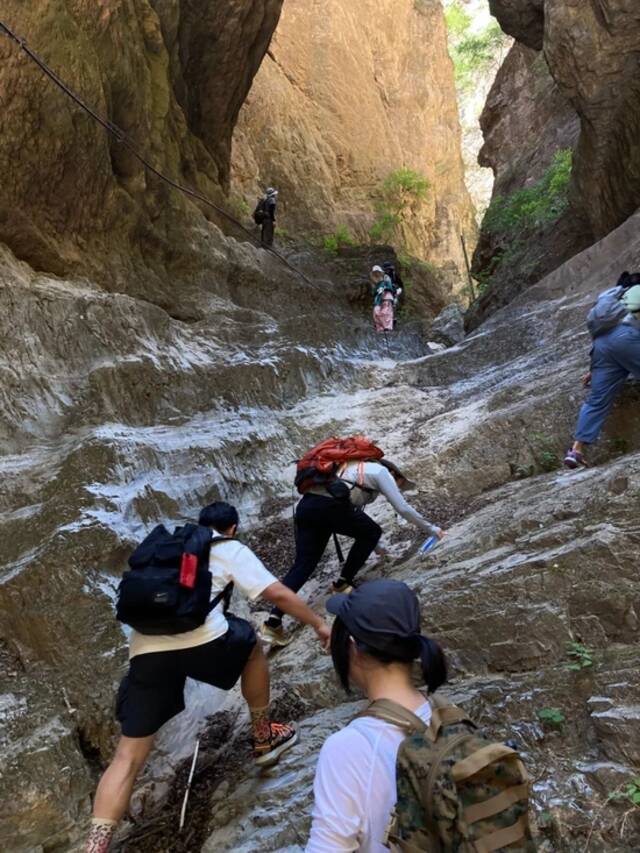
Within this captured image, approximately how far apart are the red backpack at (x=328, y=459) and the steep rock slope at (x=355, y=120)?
1794 cm

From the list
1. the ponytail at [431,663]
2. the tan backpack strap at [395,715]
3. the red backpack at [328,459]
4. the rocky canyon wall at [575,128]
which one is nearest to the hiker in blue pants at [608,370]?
the red backpack at [328,459]

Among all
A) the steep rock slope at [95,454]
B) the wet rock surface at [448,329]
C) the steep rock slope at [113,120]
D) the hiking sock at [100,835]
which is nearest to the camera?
the hiking sock at [100,835]

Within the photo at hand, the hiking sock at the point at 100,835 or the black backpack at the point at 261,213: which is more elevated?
the black backpack at the point at 261,213

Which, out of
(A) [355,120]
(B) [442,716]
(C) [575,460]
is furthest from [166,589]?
(A) [355,120]

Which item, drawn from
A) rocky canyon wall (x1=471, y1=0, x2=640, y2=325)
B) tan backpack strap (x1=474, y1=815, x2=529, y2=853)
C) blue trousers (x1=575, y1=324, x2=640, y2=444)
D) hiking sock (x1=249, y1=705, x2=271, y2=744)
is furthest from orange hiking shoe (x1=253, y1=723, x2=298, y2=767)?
rocky canyon wall (x1=471, y1=0, x2=640, y2=325)

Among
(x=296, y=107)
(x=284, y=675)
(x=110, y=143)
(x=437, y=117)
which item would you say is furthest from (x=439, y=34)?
(x=284, y=675)

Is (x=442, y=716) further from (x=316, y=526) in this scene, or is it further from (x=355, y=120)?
(x=355, y=120)

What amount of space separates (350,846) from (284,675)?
282 cm

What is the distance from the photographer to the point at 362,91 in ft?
91.5

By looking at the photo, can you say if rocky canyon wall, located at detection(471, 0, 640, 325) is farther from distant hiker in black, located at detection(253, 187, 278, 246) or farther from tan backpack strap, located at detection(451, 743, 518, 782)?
tan backpack strap, located at detection(451, 743, 518, 782)

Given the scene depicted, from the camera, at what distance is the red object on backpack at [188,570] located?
312 cm

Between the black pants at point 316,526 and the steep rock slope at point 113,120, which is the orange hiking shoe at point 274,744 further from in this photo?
the steep rock slope at point 113,120

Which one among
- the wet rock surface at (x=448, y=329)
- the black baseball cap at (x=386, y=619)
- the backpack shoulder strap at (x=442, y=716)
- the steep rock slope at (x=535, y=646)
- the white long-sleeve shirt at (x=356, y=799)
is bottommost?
the steep rock slope at (x=535, y=646)

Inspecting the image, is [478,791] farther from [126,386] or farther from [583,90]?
[583,90]
